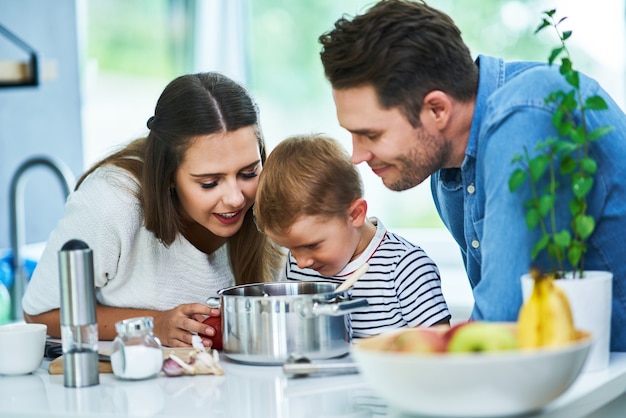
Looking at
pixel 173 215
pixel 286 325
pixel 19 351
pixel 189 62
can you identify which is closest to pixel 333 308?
pixel 286 325

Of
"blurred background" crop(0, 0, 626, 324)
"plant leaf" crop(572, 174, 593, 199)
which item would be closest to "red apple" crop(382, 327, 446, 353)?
"plant leaf" crop(572, 174, 593, 199)

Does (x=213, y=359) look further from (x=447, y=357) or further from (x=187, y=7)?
(x=187, y=7)

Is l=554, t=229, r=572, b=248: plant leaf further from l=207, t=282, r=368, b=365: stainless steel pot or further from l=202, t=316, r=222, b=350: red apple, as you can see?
l=202, t=316, r=222, b=350: red apple

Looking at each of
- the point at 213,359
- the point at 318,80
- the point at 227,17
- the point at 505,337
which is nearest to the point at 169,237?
the point at 213,359

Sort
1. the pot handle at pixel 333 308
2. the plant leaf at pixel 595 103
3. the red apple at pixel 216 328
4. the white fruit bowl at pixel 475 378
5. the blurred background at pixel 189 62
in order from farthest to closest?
the blurred background at pixel 189 62 < the red apple at pixel 216 328 < the pot handle at pixel 333 308 < the plant leaf at pixel 595 103 < the white fruit bowl at pixel 475 378

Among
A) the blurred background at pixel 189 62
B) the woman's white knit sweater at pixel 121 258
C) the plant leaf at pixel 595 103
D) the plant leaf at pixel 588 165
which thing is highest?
the blurred background at pixel 189 62

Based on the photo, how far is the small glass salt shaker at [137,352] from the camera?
4.89ft

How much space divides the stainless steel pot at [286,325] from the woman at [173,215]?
1.22ft

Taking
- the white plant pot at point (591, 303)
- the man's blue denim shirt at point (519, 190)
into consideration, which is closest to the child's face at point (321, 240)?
the man's blue denim shirt at point (519, 190)

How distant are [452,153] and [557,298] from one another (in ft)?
2.03

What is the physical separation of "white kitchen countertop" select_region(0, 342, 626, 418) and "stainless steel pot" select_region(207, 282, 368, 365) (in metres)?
0.04

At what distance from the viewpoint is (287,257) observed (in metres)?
2.22

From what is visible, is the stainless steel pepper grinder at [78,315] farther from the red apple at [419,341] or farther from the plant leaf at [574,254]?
the plant leaf at [574,254]

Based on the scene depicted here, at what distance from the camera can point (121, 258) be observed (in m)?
2.11
